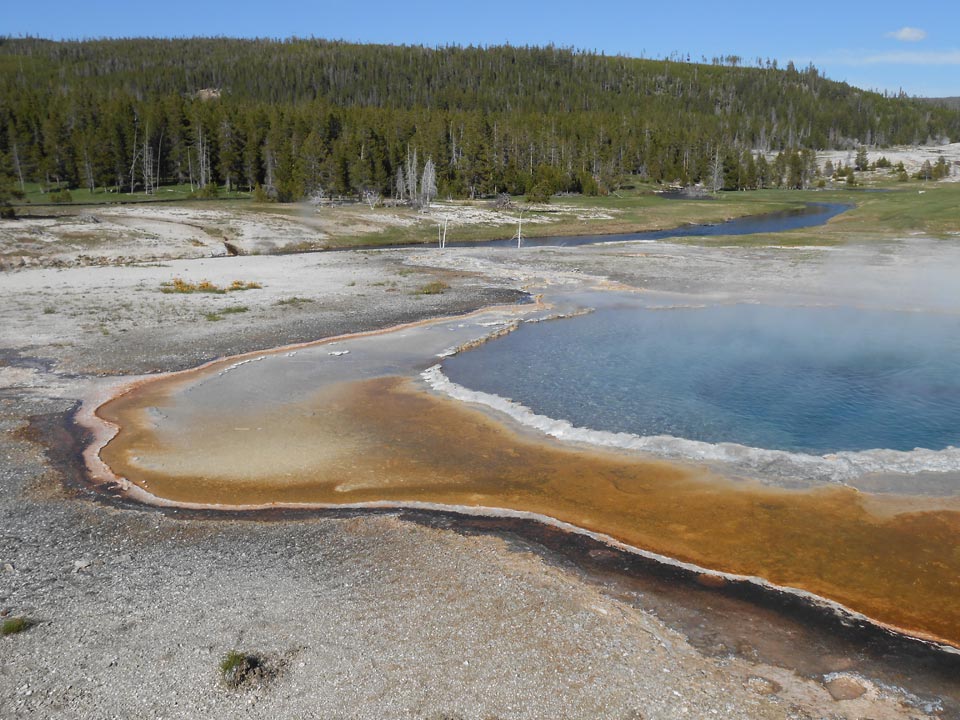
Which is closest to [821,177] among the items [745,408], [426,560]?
[745,408]

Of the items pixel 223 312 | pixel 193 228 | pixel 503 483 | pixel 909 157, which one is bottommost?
pixel 503 483

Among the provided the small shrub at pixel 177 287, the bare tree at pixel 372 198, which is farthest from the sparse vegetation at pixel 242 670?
the bare tree at pixel 372 198

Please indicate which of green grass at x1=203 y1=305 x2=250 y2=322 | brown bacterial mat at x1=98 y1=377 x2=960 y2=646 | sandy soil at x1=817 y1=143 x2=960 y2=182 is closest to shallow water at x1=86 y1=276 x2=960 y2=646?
brown bacterial mat at x1=98 y1=377 x2=960 y2=646

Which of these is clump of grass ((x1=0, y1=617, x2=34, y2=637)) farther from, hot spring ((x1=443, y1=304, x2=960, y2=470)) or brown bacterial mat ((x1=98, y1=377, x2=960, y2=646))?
hot spring ((x1=443, y1=304, x2=960, y2=470))

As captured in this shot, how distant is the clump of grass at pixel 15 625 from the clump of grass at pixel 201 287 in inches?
1101

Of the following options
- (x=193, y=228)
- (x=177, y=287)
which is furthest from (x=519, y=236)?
(x=177, y=287)

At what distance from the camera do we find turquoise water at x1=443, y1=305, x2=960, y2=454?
18.0 metres

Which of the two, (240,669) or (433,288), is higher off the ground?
(433,288)

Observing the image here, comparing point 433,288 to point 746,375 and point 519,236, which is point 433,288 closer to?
point 746,375

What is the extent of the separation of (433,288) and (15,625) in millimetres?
29362

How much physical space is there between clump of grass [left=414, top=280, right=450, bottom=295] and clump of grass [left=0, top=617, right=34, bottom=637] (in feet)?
91.7

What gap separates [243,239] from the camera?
200 ft

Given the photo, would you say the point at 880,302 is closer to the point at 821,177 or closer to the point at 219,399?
the point at 219,399

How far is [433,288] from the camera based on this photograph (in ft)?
125
